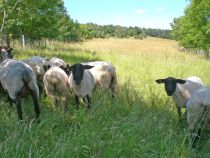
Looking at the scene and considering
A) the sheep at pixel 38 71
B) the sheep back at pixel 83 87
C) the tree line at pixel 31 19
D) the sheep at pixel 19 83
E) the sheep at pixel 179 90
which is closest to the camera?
the sheep at pixel 19 83

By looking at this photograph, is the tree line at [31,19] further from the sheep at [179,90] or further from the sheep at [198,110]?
the sheep at [198,110]

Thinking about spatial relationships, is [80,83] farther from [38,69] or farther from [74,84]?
[38,69]

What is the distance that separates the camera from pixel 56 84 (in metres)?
8.08


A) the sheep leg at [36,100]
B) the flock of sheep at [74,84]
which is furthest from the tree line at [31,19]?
the sheep leg at [36,100]

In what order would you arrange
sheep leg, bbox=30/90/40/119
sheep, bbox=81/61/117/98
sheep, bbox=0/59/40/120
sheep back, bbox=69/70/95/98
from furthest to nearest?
sheep, bbox=81/61/117/98 < sheep back, bbox=69/70/95/98 < sheep leg, bbox=30/90/40/119 < sheep, bbox=0/59/40/120

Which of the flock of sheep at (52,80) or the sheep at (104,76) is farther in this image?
the sheep at (104,76)

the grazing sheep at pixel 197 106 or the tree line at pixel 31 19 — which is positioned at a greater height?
the tree line at pixel 31 19

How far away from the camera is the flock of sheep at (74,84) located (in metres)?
6.06

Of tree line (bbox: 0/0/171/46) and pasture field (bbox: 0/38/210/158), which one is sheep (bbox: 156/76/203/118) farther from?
tree line (bbox: 0/0/171/46)

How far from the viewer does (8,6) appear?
17.4 meters

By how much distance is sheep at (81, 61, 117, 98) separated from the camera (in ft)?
30.4

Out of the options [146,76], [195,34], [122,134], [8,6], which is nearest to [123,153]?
[122,134]

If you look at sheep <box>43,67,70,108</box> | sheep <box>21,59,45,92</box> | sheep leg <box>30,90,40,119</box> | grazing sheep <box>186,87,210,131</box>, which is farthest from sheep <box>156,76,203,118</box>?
sheep <box>21,59,45,92</box>

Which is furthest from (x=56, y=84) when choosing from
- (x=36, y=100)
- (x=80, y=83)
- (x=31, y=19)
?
(x=31, y=19)
